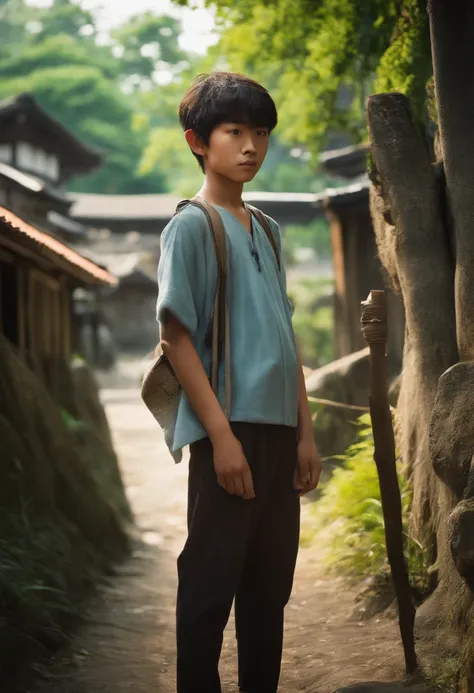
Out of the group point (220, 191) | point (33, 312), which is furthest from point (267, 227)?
point (33, 312)

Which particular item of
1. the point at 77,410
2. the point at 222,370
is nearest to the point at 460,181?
the point at 222,370

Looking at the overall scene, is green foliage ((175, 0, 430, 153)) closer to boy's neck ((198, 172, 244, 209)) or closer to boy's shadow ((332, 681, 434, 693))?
boy's neck ((198, 172, 244, 209))

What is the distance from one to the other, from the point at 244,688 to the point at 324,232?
43.9 m

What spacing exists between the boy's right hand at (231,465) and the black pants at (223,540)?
0.07m

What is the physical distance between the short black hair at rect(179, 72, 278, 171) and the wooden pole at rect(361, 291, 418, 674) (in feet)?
2.93

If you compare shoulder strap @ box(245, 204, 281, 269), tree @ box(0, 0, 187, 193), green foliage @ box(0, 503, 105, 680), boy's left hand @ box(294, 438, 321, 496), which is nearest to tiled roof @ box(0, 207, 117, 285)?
green foliage @ box(0, 503, 105, 680)

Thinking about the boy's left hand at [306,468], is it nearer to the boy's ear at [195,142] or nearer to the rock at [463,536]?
the rock at [463,536]

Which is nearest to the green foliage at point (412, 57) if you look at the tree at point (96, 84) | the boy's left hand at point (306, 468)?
the boy's left hand at point (306, 468)

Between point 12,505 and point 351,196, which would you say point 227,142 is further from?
point 351,196

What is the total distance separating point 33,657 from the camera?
5.26 meters

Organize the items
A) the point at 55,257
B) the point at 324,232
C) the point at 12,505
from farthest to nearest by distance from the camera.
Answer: the point at 324,232
the point at 55,257
the point at 12,505

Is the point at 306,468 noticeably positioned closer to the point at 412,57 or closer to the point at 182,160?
the point at 412,57

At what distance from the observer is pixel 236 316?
3.76 m

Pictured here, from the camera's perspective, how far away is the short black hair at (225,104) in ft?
12.4
